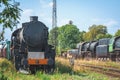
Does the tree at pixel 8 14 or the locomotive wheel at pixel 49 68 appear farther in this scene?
the locomotive wheel at pixel 49 68

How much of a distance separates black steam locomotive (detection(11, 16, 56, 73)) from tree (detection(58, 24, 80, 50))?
93018mm

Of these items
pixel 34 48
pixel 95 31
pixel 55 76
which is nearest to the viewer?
pixel 55 76

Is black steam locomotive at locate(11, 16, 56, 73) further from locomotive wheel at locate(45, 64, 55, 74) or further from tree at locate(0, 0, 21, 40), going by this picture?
tree at locate(0, 0, 21, 40)

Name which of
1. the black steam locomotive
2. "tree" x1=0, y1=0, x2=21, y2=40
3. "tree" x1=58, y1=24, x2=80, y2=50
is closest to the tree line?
"tree" x1=58, y1=24, x2=80, y2=50

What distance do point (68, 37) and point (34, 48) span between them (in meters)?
102

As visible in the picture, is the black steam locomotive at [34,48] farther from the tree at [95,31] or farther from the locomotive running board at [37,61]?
the tree at [95,31]

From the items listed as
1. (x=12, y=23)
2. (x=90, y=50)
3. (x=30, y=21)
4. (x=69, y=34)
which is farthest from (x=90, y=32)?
(x=12, y=23)

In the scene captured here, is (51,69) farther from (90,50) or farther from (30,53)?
(90,50)

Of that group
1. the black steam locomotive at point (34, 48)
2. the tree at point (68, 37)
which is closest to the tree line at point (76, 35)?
the tree at point (68, 37)

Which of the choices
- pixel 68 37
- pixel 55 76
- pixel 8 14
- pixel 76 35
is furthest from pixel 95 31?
pixel 8 14

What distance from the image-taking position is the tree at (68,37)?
118 metres

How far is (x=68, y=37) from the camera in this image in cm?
12362

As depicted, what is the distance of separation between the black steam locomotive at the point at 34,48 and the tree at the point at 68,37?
9302cm

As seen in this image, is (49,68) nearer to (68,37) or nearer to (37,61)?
(37,61)
